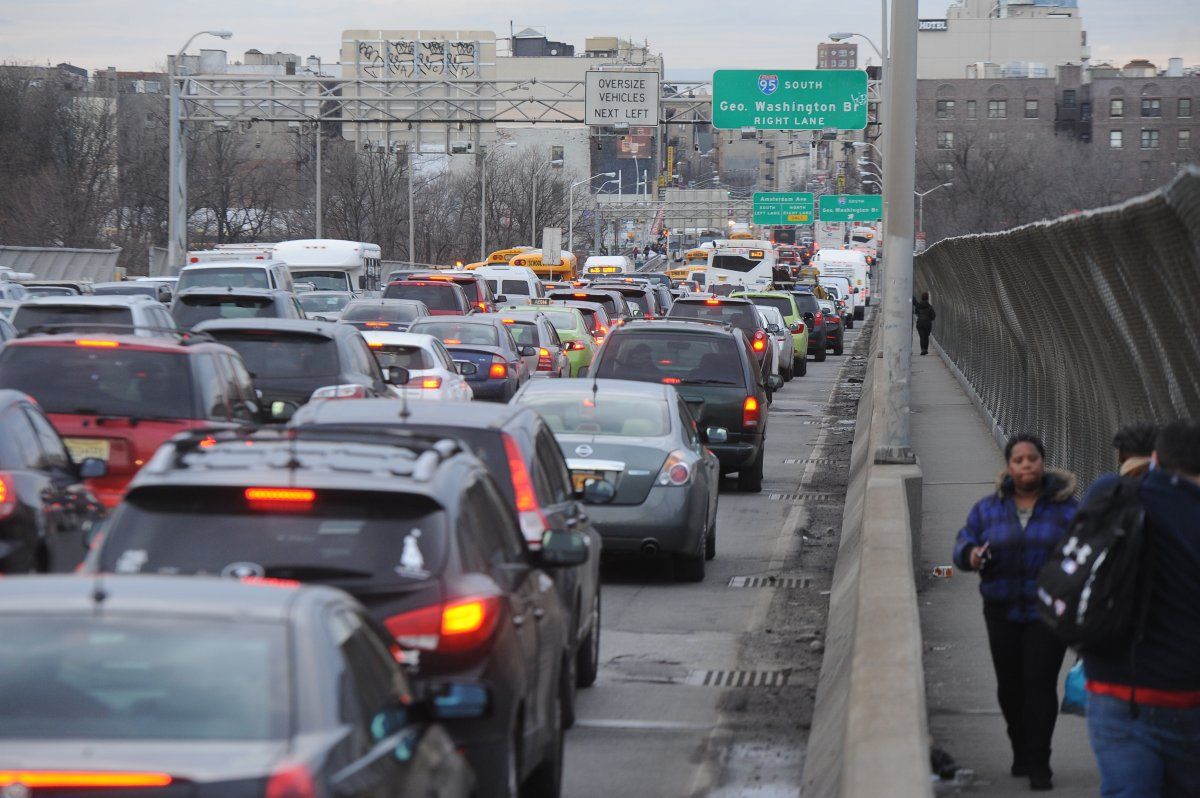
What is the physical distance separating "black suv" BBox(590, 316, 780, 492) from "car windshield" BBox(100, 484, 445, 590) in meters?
13.6

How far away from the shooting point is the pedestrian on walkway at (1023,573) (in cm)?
809

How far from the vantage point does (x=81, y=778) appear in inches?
156

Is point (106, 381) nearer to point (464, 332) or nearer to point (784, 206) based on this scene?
point (464, 332)

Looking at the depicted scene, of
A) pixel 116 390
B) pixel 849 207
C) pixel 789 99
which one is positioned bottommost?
pixel 116 390

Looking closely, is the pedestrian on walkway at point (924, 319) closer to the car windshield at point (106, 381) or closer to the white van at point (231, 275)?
the white van at point (231, 275)

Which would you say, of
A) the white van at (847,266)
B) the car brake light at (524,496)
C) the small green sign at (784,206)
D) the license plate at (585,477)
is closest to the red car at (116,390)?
the license plate at (585,477)

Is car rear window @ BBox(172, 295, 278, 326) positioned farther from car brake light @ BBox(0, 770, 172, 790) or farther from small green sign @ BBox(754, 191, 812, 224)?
small green sign @ BBox(754, 191, 812, 224)

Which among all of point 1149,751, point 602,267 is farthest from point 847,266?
point 1149,751

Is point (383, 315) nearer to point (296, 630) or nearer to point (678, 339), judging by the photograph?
point (678, 339)

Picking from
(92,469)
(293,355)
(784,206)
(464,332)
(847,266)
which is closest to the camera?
(92,469)

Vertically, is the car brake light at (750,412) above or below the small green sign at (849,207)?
below

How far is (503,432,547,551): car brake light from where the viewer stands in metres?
8.91

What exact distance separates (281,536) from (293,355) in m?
11.1

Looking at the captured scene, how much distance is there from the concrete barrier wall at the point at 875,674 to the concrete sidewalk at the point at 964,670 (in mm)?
520
